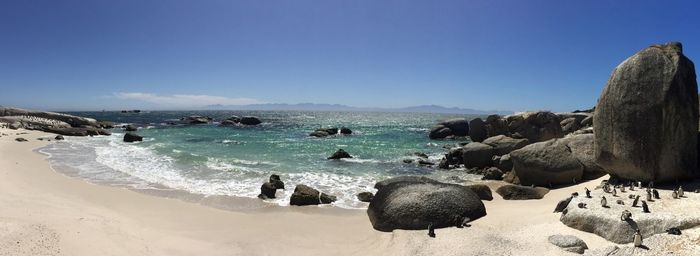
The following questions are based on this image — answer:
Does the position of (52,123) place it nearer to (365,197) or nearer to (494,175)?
(365,197)

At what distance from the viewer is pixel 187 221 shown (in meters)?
12.8

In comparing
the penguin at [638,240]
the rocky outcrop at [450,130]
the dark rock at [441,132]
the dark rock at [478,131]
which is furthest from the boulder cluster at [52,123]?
the penguin at [638,240]

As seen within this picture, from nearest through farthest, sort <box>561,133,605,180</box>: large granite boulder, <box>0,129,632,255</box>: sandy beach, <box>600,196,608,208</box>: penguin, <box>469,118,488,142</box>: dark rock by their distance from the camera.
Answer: <box>0,129,632,255</box>: sandy beach, <box>600,196,608,208</box>: penguin, <box>561,133,605,180</box>: large granite boulder, <box>469,118,488,142</box>: dark rock

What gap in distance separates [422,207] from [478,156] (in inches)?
583

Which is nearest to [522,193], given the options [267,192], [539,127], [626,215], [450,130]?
[626,215]

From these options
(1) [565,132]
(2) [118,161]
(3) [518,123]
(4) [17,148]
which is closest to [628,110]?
(3) [518,123]

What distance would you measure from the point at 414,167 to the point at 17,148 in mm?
27452

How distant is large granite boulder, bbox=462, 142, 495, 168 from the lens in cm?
2498

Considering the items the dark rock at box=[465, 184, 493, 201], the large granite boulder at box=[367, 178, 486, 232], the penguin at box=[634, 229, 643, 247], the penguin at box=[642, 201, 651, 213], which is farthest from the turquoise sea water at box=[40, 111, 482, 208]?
the penguin at box=[634, 229, 643, 247]

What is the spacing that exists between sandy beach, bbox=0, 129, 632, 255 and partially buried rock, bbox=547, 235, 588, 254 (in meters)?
0.19

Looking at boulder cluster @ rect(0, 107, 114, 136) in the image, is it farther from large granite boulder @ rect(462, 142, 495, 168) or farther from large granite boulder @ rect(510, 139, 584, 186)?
large granite boulder @ rect(510, 139, 584, 186)

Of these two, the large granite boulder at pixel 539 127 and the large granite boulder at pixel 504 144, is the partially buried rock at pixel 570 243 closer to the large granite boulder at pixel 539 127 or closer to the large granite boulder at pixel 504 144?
the large granite boulder at pixel 504 144

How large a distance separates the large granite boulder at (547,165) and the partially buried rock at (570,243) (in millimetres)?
8065

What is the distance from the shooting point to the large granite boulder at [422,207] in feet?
37.5
